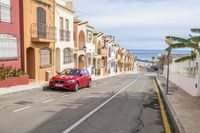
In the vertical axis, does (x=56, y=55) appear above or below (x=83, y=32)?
below

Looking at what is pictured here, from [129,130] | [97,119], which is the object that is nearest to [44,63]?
[97,119]

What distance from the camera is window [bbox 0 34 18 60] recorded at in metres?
21.4

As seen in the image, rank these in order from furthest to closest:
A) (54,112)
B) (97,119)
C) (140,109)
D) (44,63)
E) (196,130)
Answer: (44,63) → (140,109) → (54,112) → (97,119) → (196,130)

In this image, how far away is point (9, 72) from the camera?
20.9 meters

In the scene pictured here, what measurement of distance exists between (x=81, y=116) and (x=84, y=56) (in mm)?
32733

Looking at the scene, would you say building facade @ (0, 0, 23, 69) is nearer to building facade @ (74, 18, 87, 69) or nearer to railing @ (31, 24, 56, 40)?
railing @ (31, 24, 56, 40)

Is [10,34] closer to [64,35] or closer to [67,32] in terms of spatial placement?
[64,35]

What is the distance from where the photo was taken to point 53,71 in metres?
29.7

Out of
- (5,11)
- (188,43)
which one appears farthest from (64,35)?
(188,43)

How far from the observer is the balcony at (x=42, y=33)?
2531cm

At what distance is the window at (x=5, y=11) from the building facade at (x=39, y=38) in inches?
73.3

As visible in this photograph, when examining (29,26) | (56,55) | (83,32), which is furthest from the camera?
(83,32)

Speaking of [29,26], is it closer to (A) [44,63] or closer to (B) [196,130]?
(A) [44,63]

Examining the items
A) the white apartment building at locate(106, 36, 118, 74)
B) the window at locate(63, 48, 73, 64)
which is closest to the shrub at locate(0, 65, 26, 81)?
the window at locate(63, 48, 73, 64)
